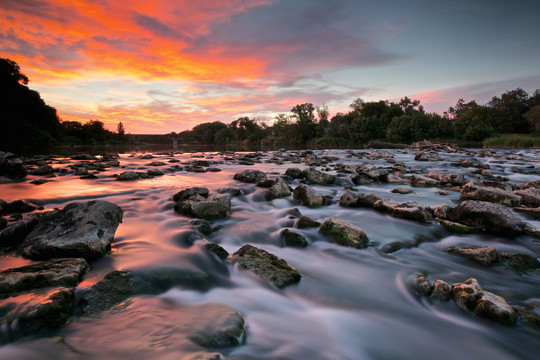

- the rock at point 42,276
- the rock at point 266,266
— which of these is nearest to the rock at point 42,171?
the rock at point 42,276

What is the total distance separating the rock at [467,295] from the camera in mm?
2217

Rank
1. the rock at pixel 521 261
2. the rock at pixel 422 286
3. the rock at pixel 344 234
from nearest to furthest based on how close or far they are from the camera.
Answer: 1. the rock at pixel 422 286
2. the rock at pixel 521 261
3. the rock at pixel 344 234

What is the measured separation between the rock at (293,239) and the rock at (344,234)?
38 cm

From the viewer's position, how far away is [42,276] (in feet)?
7.12

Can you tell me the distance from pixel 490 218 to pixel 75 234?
5827 millimetres

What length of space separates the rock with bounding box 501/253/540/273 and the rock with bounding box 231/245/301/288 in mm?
2598

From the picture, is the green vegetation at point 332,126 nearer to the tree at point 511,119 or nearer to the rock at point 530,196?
the tree at point 511,119

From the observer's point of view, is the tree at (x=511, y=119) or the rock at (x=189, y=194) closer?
the rock at (x=189, y=194)

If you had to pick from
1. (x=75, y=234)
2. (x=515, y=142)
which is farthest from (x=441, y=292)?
(x=515, y=142)

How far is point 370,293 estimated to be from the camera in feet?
8.87

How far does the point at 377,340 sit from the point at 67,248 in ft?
10.6

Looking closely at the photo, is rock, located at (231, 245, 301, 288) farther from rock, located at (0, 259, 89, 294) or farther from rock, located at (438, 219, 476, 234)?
rock, located at (438, 219, 476, 234)

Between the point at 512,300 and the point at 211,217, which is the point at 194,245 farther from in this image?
the point at 512,300

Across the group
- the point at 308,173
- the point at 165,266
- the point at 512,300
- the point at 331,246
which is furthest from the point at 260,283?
the point at 308,173
